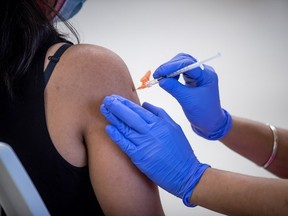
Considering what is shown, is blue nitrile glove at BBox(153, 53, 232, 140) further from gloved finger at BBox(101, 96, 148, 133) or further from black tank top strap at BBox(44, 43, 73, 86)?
black tank top strap at BBox(44, 43, 73, 86)

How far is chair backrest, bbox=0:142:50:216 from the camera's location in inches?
13.3

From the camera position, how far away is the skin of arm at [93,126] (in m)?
0.58

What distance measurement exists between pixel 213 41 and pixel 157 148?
56.8 inches

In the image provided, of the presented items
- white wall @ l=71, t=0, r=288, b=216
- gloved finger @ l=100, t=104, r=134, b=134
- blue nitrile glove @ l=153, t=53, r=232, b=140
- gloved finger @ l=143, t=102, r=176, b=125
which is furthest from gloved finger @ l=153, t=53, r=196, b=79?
white wall @ l=71, t=0, r=288, b=216

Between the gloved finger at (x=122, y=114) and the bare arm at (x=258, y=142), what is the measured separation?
1.85 ft

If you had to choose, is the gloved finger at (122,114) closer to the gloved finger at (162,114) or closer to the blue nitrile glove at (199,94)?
the gloved finger at (162,114)

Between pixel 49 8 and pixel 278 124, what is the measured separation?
184cm

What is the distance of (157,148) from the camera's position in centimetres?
70

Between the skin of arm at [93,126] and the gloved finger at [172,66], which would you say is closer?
the skin of arm at [93,126]

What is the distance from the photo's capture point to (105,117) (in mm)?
656

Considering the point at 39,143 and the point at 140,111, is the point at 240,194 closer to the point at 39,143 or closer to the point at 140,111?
the point at 140,111

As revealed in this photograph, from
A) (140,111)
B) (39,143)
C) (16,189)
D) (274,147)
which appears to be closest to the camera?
(16,189)

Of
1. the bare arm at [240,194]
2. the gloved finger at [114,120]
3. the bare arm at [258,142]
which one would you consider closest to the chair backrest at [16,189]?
the gloved finger at [114,120]

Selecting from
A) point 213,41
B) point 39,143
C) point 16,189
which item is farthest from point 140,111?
point 213,41
